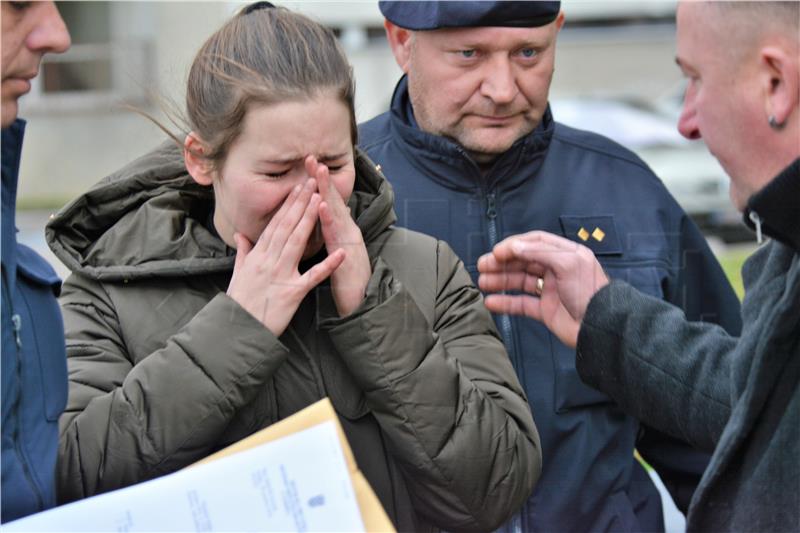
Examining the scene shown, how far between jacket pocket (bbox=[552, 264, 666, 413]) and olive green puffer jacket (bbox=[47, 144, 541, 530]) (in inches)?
15.1

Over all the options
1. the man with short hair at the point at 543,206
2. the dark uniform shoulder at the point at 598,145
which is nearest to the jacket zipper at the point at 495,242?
the man with short hair at the point at 543,206

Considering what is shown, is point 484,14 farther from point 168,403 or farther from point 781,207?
point 168,403

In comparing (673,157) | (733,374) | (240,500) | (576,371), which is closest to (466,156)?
(576,371)

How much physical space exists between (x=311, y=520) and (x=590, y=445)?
3.44 ft

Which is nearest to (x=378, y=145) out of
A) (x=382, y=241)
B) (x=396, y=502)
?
(x=382, y=241)

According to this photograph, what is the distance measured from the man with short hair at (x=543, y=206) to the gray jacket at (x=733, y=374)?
0.95 ft

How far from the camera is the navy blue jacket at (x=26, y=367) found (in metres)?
1.63

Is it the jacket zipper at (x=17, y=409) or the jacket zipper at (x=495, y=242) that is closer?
the jacket zipper at (x=17, y=409)

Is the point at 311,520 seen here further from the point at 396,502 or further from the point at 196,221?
the point at 196,221

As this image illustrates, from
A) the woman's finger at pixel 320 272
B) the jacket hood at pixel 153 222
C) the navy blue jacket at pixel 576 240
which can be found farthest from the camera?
the navy blue jacket at pixel 576 240

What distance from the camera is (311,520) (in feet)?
5.38

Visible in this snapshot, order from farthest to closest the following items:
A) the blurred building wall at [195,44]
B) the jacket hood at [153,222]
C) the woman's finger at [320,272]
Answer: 1. the blurred building wall at [195,44]
2. the jacket hood at [153,222]
3. the woman's finger at [320,272]

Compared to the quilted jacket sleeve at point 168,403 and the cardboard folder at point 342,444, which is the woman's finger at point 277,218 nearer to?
the quilted jacket sleeve at point 168,403

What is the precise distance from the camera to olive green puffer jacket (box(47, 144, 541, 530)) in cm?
189
